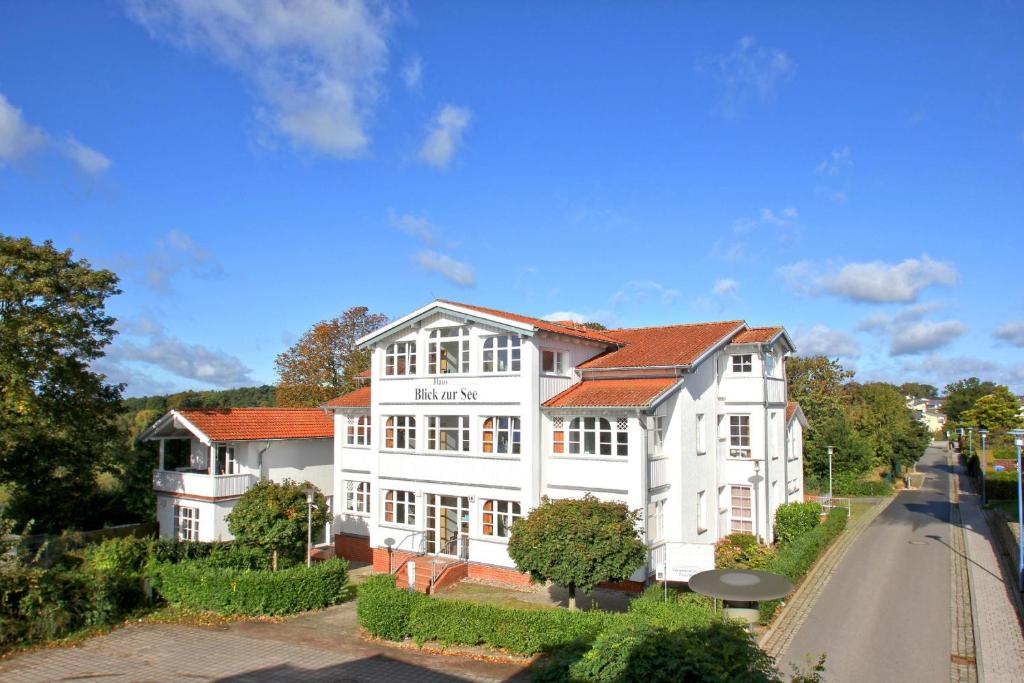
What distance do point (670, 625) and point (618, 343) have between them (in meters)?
14.2

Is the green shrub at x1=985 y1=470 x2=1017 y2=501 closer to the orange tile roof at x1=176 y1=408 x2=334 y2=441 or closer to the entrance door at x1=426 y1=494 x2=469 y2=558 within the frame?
the entrance door at x1=426 y1=494 x2=469 y2=558

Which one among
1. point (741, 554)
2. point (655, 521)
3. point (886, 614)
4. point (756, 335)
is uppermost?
point (756, 335)

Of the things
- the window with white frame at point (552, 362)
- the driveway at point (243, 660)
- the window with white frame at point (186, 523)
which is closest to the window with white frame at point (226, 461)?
the window with white frame at point (186, 523)

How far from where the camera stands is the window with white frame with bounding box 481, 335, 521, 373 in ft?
75.5

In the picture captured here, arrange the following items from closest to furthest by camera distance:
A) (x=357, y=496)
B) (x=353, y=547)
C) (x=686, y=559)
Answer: (x=686, y=559), (x=353, y=547), (x=357, y=496)

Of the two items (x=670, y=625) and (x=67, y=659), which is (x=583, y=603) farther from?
(x=67, y=659)

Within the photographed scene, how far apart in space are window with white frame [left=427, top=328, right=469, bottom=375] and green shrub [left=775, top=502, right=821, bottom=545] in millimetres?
14010

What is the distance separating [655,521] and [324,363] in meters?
30.7

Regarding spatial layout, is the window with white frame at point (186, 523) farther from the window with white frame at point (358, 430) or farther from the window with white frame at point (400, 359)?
the window with white frame at point (400, 359)

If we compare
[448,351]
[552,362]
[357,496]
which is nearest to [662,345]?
[552,362]

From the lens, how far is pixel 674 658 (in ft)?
28.6

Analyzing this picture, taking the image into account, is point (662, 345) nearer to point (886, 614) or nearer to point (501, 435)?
point (501, 435)

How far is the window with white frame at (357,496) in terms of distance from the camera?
28.0m

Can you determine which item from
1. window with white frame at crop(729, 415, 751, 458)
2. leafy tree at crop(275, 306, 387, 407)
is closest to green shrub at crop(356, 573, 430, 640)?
window with white frame at crop(729, 415, 751, 458)
